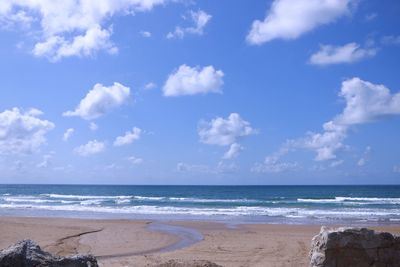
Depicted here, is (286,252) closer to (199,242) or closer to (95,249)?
(199,242)

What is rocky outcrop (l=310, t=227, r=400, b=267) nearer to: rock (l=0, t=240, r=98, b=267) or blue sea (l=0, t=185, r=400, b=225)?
rock (l=0, t=240, r=98, b=267)

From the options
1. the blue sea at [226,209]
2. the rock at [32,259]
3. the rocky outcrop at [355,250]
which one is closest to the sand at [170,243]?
the rocky outcrop at [355,250]

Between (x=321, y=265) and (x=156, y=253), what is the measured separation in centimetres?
795

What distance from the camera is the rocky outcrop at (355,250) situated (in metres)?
7.22

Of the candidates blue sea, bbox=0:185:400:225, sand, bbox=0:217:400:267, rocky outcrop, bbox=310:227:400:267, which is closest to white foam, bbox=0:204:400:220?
blue sea, bbox=0:185:400:225

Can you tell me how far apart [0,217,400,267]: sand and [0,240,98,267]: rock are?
585 cm

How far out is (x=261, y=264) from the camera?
12016mm

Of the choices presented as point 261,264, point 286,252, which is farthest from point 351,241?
point 286,252

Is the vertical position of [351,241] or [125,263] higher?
[351,241]

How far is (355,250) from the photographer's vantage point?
23.7 feet

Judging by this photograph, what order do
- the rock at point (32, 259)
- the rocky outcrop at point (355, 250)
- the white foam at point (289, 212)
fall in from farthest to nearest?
1. the white foam at point (289, 212)
2. the rocky outcrop at point (355, 250)
3. the rock at point (32, 259)

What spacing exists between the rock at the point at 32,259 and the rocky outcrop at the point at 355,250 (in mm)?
3565

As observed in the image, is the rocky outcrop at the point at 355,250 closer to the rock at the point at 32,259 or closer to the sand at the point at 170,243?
the rock at the point at 32,259

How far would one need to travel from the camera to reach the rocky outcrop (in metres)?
7.22
